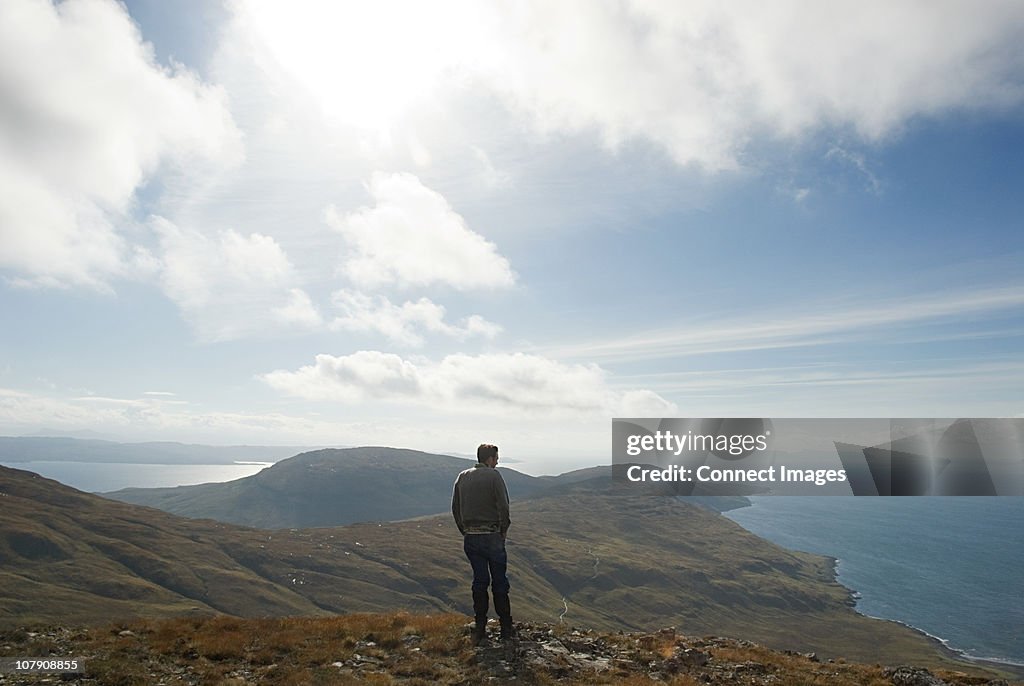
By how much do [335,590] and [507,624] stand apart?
16590 centimetres

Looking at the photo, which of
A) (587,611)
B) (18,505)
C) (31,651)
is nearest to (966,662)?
(587,611)

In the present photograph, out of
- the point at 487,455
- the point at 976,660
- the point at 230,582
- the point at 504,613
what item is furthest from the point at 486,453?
the point at 976,660

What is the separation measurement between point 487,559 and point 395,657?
366cm

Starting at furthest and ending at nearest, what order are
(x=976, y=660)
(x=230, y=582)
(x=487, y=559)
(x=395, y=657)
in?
(x=230, y=582)
(x=976, y=660)
(x=395, y=657)
(x=487, y=559)

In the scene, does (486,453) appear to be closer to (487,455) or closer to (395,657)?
(487,455)

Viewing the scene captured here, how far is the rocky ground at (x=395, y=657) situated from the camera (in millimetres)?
12688

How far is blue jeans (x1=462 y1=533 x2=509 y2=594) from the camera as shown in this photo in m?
14.2

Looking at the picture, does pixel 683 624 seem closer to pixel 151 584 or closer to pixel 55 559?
pixel 151 584

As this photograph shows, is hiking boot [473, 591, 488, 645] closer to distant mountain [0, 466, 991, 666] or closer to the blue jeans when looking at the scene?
the blue jeans

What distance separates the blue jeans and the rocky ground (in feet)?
5.47

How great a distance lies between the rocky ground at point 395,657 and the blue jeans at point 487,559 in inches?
65.6

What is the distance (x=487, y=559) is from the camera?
14.3 m

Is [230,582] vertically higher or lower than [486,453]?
lower

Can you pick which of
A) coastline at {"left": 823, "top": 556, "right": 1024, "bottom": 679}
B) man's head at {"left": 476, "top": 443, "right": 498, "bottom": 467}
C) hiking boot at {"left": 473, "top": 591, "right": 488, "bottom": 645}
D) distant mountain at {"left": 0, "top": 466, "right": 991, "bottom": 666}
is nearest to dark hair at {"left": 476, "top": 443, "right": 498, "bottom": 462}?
man's head at {"left": 476, "top": 443, "right": 498, "bottom": 467}
